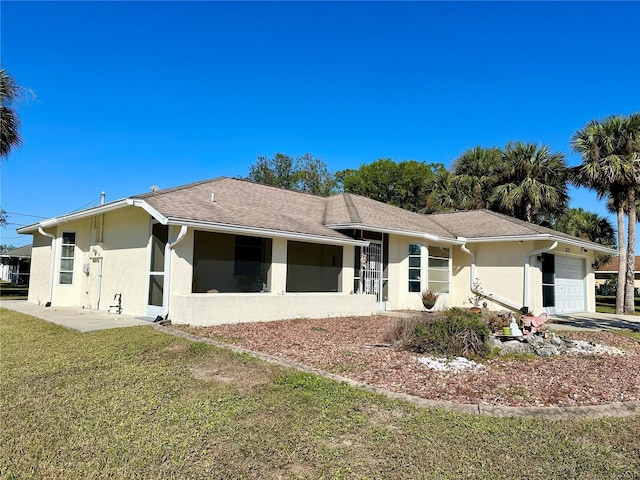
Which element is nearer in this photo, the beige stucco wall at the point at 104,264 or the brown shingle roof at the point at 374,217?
the beige stucco wall at the point at 104,264

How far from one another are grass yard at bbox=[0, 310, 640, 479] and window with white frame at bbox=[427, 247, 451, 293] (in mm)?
11780

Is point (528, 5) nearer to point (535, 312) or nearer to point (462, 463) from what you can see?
point (535, 312)

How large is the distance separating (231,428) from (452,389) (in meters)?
3.00

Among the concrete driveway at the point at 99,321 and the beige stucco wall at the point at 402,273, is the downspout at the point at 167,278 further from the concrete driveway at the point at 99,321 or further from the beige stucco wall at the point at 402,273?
the beige stucco wall at the point at 402,273

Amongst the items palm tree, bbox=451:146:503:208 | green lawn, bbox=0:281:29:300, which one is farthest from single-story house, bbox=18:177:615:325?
palm tree, bbox=451:146:503:208

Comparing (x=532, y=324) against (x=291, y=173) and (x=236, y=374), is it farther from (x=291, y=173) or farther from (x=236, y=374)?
(x=291, y=173)

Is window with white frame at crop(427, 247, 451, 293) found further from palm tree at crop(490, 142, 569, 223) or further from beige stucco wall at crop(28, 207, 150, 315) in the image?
beige stucco wall at crop(28, 207, 150, 315)

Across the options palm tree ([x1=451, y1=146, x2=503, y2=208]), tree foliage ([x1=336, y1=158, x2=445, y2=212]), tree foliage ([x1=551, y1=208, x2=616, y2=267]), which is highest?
tree foliage ([x1=336, y1=158, x2=445, y2=212])

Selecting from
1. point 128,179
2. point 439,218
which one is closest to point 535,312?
point 439,218

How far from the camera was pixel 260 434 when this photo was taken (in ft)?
12.4

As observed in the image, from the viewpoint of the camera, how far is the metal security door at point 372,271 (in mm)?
15086

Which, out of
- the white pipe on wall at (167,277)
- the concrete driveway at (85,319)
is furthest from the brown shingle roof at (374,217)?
the concrete driveway at (85,319)

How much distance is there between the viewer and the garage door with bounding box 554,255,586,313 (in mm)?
17453

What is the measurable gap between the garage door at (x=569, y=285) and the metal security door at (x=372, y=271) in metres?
7.97
